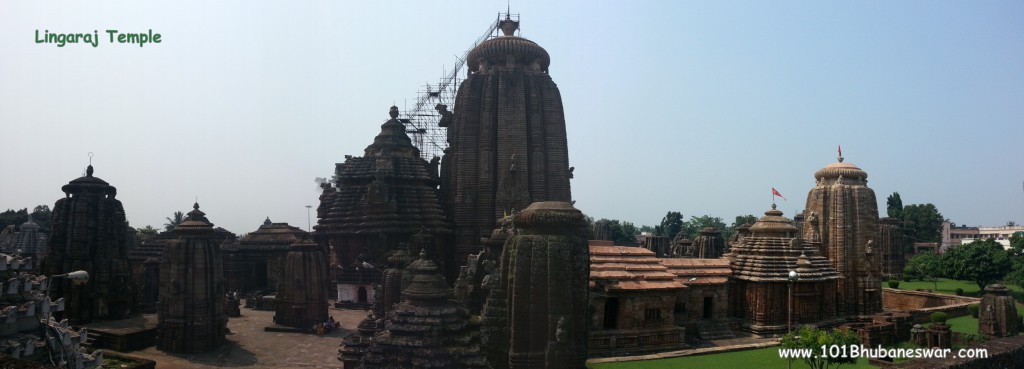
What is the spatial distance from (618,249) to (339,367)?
40.1ft

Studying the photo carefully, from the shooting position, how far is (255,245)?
4431 cm

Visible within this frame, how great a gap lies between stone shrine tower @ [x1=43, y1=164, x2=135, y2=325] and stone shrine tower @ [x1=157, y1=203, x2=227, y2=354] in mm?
4427

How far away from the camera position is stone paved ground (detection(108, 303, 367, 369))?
24.5m

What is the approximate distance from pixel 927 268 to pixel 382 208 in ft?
145

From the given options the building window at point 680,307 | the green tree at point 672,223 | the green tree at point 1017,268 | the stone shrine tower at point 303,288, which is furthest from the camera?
the green tree at point 672,223

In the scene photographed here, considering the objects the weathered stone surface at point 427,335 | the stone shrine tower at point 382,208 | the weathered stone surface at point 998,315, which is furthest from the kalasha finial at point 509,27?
the weathered stone surface at point 998,315

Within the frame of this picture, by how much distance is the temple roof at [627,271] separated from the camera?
Result: 961 inches

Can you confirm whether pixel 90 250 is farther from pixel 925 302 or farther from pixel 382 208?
pixel 925 302

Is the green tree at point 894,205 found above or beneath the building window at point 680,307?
above

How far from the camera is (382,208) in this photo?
123 ft

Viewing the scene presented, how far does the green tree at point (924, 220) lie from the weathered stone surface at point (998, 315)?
5986 centimetres

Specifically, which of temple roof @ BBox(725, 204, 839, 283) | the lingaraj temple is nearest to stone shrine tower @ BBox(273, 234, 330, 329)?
the lingaraj temple

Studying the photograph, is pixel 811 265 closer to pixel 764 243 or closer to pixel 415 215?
pixel 764 243

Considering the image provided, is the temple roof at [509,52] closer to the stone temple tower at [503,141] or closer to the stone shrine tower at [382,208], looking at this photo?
the stone temple tower at [503,141]
